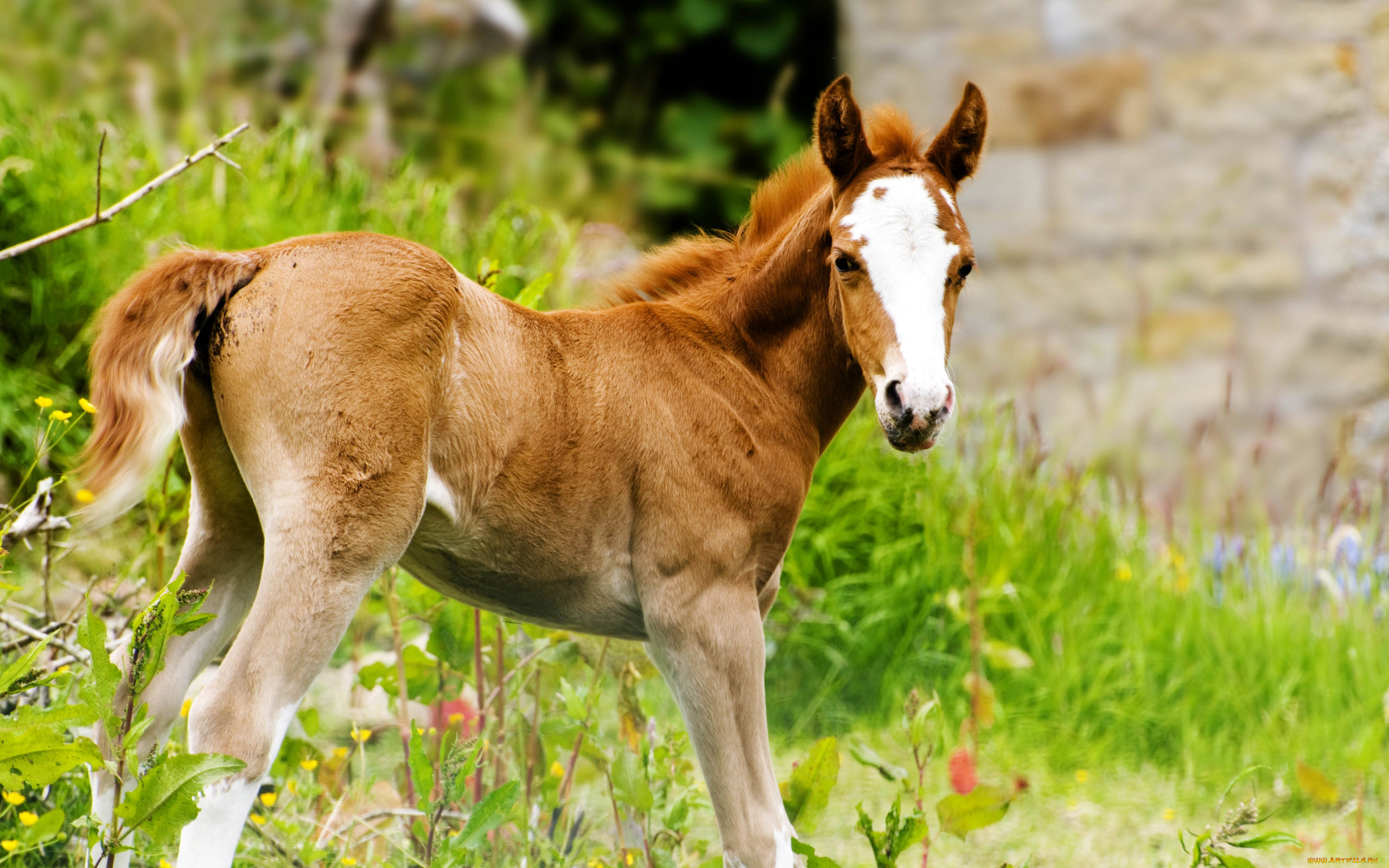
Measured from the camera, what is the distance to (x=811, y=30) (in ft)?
20.0

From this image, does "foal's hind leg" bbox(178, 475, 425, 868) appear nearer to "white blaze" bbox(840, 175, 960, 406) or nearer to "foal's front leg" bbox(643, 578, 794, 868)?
"foal's front leg" bbox(643, 578, 794, 868)

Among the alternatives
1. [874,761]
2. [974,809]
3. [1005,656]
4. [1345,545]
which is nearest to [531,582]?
[874,761]

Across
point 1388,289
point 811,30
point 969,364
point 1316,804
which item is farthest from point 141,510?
point 1388,289

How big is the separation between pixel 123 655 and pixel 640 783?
939mm

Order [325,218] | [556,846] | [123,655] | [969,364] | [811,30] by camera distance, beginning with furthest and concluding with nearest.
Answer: [811,30] < [969,364] < [325,218] < [556,846] < [123,655]

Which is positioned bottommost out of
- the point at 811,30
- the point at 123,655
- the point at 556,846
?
the point at 556,846

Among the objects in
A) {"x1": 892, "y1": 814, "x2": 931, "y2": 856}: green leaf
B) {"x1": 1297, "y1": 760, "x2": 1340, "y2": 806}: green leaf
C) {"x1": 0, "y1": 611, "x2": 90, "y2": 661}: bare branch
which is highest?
{"x1": 0, "y1": 611, "x2": 90, "y2": 661}: bare branch

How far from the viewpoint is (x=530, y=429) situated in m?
1.99

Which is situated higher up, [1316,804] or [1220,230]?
[1220,230]

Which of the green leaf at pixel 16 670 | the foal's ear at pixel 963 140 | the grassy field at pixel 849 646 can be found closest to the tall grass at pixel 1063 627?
the grassy field at pixel 849 646

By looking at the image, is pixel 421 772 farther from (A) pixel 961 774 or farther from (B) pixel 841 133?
(A) pixel 961 774

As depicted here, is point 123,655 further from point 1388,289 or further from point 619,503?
point 1388,289

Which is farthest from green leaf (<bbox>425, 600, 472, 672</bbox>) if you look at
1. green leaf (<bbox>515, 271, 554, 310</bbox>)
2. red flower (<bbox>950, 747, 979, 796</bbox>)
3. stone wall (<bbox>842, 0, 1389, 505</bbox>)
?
stone wall (<bbox>842, 0, 1389, 505</bbox>)

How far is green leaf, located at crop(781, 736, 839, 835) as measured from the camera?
2316 mm
